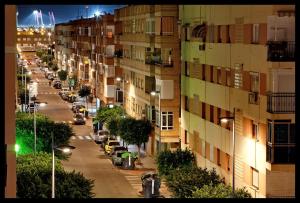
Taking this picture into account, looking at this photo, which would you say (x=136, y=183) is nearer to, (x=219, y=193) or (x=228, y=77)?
(x=228, y=77)

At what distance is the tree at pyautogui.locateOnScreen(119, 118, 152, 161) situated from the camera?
3189 cm

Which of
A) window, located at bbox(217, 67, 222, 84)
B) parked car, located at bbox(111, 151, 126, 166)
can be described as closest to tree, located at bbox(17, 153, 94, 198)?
window, located at bbox(217, 67, 222, 84)

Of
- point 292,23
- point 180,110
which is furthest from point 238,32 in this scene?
point 180,110

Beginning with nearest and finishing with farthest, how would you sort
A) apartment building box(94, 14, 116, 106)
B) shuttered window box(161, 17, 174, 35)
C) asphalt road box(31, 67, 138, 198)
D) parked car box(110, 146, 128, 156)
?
asphalt road box(31, 67, 138, 198), shuttered window box(161, 17, 174, 35), parked car box(110, 146, 128, 156), apartment building box(94, 14, 116, 106)

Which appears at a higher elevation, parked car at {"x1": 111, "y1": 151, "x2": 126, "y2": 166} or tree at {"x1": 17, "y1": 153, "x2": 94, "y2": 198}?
tree at {"x1": 17, "y1": 153, "x2": 94, "y2": 198}

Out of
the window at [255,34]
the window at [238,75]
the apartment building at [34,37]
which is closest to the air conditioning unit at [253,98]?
the window at [238,75]

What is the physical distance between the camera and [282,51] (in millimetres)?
17000

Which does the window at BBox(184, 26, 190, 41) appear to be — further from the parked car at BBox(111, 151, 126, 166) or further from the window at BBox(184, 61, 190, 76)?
the parked car at BBox(111, 151, 126, 166)

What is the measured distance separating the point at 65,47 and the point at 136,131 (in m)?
45.0

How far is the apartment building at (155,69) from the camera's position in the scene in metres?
29.2

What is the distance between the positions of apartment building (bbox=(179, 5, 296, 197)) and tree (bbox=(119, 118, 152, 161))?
21.4 ft

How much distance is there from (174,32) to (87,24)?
29982 mm

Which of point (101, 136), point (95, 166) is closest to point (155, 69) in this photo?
point (95, 166)

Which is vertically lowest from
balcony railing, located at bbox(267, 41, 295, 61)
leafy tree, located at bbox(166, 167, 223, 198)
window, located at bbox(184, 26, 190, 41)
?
leafy tree, located at bbox(166, 167, 223, 198)
